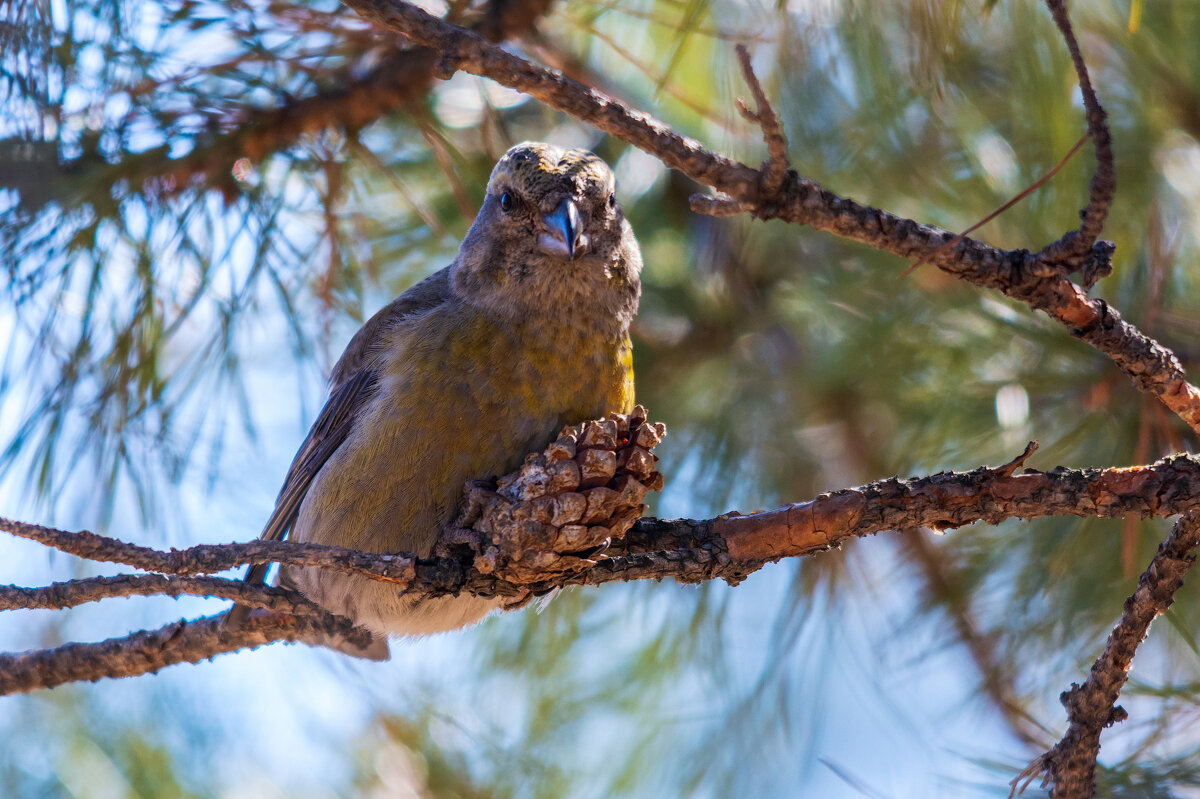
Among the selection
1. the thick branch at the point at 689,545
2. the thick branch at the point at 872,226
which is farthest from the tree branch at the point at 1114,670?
the thick branch at the point at 872,226

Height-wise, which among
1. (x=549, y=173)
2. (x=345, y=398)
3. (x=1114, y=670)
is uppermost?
(x=549, y=173)

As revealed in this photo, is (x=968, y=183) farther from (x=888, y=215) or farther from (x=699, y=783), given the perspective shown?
(x=699, y=783)

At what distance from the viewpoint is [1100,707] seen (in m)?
1.70

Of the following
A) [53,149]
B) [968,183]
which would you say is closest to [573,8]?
[968,183]

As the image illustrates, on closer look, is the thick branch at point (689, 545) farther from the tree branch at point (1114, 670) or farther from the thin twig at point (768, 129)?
the thin twig at point (768, 129)

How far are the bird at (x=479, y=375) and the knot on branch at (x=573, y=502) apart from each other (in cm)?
38

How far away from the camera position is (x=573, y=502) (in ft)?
6.71

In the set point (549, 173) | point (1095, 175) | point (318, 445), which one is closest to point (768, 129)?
point (1095, 175)

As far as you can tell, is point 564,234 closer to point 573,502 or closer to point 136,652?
point 573,502

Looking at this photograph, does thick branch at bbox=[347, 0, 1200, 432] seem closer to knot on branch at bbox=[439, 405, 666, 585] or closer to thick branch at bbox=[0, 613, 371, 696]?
knot on branch at bbox=[439, 405, 666, 585]

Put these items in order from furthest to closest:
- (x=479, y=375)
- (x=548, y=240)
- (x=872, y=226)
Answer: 1. (x=548, y=240)
2. (x=479, y=375)
3. (x=872, y=226)

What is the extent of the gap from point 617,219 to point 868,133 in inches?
33.4

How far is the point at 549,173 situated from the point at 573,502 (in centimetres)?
108

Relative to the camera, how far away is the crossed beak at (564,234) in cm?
266
